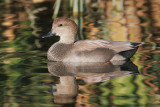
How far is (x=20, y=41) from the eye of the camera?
411 inches

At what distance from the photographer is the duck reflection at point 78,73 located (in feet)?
22.5

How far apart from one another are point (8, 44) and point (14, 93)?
359cm

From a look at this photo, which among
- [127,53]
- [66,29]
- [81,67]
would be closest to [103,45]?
[127,53]

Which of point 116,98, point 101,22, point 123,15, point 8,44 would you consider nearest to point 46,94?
point 116,98

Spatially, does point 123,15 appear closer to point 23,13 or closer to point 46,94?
point 23,13

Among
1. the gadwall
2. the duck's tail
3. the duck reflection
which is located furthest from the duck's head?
the duck's tail

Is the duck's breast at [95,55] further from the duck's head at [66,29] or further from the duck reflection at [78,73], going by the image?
the duck's head at [66,29]

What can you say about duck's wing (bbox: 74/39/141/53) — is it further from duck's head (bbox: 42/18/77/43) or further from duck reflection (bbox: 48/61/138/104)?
duck's head (bbox: 42/18/77/43)

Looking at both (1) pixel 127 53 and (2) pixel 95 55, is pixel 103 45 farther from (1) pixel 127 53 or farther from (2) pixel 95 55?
(1) pixel 127 53

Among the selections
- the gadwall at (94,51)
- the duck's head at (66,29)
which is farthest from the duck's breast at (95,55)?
the duck's head at (66,29)

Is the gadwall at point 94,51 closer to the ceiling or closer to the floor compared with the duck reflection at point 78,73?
closer to the ceiling

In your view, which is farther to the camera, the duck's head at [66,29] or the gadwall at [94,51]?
the duck's head at [66,29]

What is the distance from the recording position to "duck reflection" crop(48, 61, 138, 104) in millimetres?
6854

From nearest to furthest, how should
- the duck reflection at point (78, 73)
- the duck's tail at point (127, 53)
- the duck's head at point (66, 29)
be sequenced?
the duck reflection at point (78, 73) < the duck's tail at point (127, 53) < the duck's head at point (66, 29)
